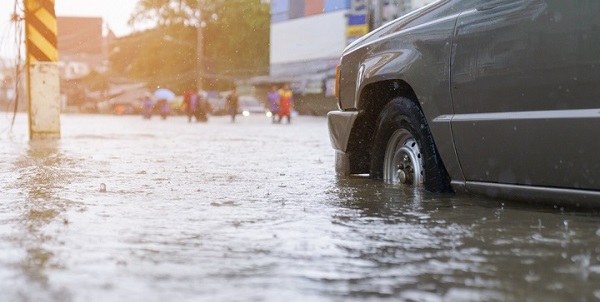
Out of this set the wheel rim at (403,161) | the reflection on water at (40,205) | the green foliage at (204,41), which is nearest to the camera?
the reflection on water at (40,205)

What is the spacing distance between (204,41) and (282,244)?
6637 cm

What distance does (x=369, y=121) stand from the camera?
6.71 m

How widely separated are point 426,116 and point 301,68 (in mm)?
51716

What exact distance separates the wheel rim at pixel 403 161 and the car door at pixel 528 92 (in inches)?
26.8

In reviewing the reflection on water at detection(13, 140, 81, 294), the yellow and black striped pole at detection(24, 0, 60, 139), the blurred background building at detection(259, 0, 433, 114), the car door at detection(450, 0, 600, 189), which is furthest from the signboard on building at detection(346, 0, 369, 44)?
the car door at detection(450, 0, 600, 189)

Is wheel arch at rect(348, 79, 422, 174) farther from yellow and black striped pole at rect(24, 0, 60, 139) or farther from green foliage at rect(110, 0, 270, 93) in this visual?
green foliage at rect(110, 0, 270, 93)

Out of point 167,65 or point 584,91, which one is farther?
point 167,65

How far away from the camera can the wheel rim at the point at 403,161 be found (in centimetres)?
596

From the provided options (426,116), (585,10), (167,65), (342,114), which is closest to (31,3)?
(342,114)

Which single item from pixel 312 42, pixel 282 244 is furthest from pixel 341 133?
pixel 312 42

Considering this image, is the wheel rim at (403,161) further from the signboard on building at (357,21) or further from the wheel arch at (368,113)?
the signboard on building at (357,21)

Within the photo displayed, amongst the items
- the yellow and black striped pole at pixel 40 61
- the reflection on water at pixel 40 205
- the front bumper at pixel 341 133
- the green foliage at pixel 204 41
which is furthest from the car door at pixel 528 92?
the green foliage at pixel 204 41

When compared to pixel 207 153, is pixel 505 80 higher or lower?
higher

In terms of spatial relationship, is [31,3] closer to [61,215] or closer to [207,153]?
[207,153]
